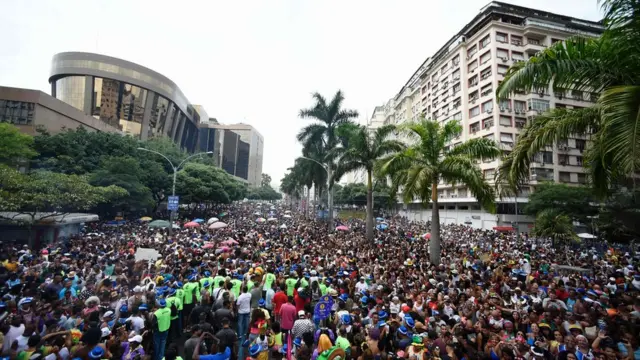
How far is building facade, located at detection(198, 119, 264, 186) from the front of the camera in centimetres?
12156

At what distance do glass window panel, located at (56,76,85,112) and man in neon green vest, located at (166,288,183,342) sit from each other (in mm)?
71786

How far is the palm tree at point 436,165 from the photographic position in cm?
1325

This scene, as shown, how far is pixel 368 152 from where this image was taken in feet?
75.6

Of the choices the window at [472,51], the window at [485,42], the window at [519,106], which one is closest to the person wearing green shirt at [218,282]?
the window at [519,106]

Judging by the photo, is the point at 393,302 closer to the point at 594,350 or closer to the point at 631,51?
the point at 594,350

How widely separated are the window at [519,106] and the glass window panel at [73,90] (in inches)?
2993

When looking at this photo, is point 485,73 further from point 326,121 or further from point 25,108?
point 25,108

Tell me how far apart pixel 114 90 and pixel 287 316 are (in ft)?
244

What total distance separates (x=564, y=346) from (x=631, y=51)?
5.34 m

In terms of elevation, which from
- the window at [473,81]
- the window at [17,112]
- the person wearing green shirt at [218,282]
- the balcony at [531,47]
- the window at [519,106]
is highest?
the balcony at [531,47]

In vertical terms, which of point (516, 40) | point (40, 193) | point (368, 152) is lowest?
point (40, 193)

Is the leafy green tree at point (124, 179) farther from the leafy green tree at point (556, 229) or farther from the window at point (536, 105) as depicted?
the window at point (536, 105)

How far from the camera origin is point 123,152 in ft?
115

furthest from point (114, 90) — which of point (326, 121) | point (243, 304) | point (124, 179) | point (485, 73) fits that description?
point (243, 304)
